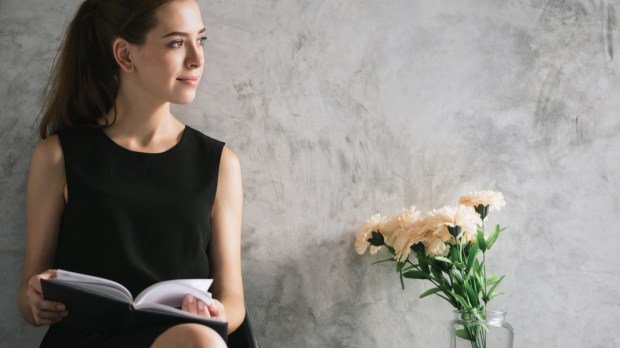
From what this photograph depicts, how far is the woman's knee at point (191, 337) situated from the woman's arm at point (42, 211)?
451 millimetres

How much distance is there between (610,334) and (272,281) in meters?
0.99

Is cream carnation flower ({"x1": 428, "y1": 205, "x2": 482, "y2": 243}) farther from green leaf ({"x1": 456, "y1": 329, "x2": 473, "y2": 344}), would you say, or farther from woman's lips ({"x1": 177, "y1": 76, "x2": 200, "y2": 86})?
woman's lips ({"x1": 177, "y1": 76, "x2": 200, "y2": 86})

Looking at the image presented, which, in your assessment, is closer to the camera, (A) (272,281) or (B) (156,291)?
(B) (156,291)

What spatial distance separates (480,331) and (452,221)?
298 mm

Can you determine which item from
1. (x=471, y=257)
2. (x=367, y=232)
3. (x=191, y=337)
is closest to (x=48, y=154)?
(x=191, y=337)

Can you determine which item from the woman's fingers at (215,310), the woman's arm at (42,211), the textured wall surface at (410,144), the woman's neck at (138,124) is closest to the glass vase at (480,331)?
the textured wall surface at (410,144)

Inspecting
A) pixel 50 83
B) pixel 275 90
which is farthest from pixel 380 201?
pixel 50 83

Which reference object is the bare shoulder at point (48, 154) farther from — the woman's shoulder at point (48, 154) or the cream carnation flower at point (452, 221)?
the cream carnation flower at point (452, 221)

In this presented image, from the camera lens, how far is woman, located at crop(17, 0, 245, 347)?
1.57m

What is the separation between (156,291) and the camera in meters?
1.25

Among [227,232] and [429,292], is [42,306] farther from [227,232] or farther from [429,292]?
[429,292]

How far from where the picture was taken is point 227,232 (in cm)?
172

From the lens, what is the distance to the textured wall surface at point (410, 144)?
190 cm

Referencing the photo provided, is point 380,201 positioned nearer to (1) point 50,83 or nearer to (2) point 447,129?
(2) point 447,129
